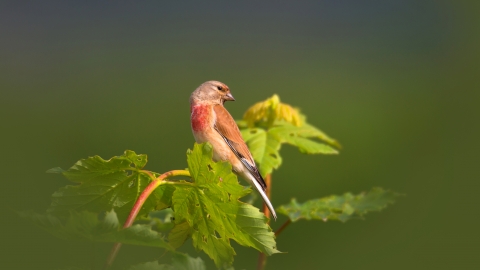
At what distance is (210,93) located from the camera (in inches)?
117

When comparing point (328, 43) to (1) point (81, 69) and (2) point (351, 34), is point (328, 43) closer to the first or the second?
(2) point (351, 34)

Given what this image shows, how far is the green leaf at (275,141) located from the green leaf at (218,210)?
115 centimetres

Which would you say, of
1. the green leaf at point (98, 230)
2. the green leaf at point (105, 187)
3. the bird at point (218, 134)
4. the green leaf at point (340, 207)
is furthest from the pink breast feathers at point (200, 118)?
the green leaf at point (98, 230)

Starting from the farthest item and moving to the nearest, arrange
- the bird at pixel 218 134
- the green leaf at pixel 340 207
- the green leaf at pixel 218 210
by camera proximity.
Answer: the bird at pixel 218 134, the green leaf at pixel 340 207, the green leaf at pixel 218 210

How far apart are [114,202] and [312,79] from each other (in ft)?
49.5

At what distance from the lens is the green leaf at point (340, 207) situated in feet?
8.74

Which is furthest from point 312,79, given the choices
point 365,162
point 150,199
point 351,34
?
point 150,199

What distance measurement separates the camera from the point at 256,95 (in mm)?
13102

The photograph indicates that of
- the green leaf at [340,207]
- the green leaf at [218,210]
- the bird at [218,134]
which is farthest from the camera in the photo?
the bird at [218,134]

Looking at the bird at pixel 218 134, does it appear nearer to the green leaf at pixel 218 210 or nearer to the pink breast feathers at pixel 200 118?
the pink breast feathers at pixel 200 118

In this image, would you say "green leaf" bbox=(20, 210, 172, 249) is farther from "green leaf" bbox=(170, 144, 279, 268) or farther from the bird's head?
the bird's head

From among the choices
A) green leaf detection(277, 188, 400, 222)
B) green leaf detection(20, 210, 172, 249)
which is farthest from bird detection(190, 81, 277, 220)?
green leaf detection(20, 210, 172, 249)

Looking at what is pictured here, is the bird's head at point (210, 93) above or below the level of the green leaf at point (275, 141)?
above

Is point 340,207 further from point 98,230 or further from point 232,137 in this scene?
point 98,230
